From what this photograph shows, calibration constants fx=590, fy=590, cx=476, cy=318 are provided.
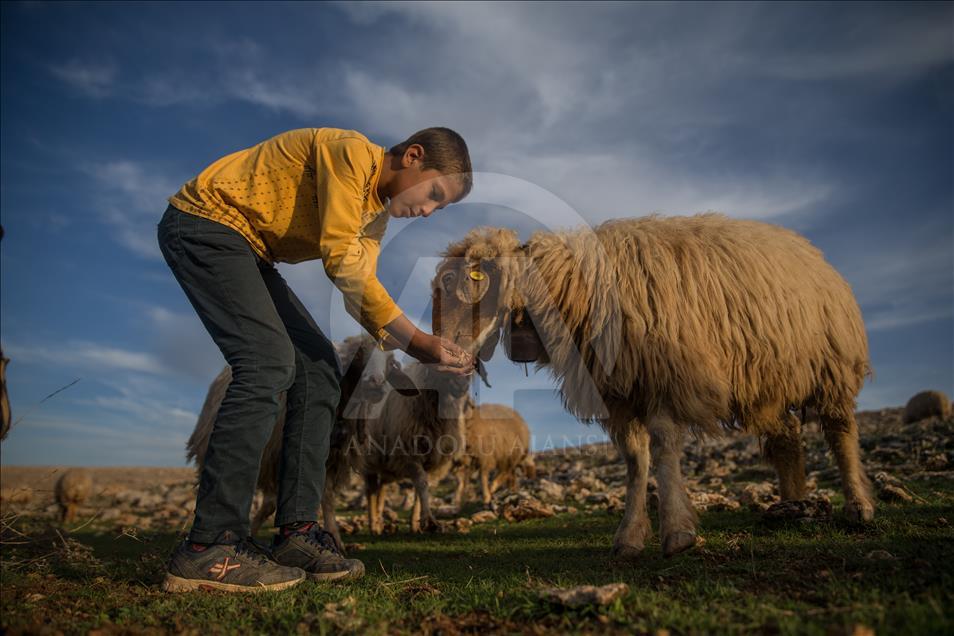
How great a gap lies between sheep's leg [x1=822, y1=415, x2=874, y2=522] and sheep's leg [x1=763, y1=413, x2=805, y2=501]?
0.47 meters

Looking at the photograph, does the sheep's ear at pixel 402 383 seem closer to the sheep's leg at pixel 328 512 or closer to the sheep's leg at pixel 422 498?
the sheep's leg at pixel 422 498

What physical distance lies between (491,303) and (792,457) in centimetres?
372

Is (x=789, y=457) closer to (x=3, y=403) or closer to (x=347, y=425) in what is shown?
(x=347, y=425)

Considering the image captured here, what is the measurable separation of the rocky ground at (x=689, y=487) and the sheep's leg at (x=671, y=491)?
0.43m

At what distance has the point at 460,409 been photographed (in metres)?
9.98

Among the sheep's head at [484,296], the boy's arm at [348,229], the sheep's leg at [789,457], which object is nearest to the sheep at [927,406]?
the sheep's leg at [789,457]

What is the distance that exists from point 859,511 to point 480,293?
3511mm

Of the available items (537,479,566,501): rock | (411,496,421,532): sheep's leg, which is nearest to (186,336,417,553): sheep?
(411,496,421,532): sheep's leg

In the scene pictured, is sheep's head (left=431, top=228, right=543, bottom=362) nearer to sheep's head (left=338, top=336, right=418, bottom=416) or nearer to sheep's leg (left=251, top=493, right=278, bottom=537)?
sheep's head (left=338, top=336, right=418, bottom=416)

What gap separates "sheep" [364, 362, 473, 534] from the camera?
31.2 feet

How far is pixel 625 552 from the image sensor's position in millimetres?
4047

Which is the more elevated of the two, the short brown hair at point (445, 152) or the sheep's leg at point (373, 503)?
the short brown hair at point (445, 152)

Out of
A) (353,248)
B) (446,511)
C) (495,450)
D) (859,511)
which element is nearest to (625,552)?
(859,511)

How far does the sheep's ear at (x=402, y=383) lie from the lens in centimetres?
863
